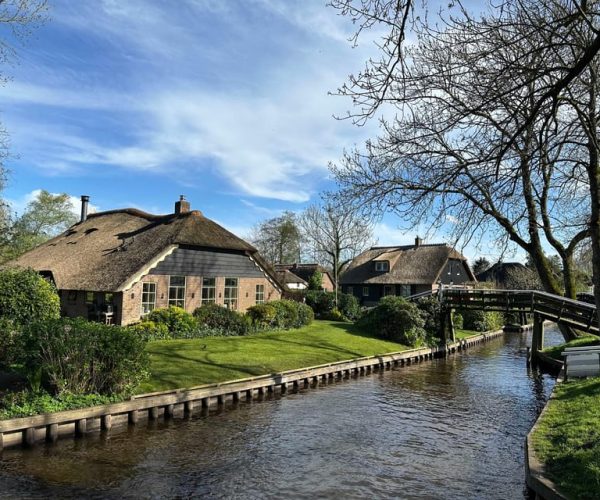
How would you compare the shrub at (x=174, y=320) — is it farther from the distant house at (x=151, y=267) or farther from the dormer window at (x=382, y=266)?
the dormer window at (x=382, y=266)

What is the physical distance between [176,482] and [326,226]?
113ft

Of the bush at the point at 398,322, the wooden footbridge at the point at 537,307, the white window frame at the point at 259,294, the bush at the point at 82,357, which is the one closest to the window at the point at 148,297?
the white window frame at the point at 259,294

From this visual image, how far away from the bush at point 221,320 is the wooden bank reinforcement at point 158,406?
6.10 metres

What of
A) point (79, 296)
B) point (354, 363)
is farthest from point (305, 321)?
point (79, 296)

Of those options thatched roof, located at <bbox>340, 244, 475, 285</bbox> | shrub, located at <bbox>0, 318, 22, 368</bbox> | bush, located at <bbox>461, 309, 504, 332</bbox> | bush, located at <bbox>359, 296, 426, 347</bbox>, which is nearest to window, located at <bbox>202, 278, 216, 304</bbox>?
bush, located at <bbox>359, 296, 426, 347</bbox>

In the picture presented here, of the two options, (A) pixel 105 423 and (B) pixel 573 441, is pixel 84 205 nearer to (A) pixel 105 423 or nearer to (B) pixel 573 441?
(A) pixel 105 423

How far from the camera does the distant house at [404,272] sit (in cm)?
4600

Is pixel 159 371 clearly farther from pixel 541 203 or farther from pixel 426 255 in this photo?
pixel 426 255

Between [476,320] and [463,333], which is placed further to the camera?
[476,320]

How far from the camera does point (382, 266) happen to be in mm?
49688

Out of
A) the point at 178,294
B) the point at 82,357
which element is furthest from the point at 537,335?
the point at 82,357

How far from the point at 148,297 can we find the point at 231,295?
5.49 metres

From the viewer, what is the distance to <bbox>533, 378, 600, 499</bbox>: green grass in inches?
266

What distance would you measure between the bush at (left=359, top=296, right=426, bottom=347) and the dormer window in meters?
20.2
